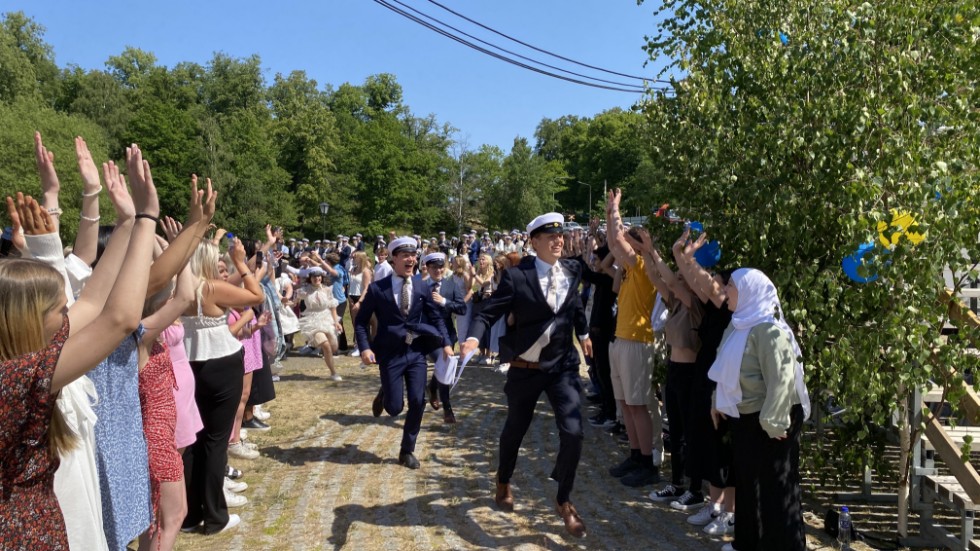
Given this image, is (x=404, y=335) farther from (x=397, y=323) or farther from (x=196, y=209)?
(x=196, y=209)

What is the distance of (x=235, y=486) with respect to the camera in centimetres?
586

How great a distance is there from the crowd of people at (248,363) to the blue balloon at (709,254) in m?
0.10

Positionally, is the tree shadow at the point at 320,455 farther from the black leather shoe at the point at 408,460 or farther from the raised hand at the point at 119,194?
the raised hand at the point at 119,194

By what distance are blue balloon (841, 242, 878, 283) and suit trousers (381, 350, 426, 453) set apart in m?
3.86

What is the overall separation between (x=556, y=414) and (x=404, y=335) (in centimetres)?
204

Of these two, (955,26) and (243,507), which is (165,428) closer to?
(243,507)

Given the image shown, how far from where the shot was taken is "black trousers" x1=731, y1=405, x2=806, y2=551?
4086mm

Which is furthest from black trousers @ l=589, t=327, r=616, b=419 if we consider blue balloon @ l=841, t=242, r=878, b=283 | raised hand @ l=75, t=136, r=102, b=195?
raised hand @ l=75, t=136, r=102, b=195

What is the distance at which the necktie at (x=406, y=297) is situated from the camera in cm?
669

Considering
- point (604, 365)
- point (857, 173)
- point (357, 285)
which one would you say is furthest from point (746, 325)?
point (357, 285)

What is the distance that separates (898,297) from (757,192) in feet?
3.31

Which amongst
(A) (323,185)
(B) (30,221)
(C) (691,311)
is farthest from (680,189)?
(A) (323,185)

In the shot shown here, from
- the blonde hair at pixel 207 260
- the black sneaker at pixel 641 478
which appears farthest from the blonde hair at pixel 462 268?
the blonde hair at pixel 207 260

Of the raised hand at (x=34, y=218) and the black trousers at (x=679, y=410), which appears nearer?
the raised hand at (x=34, y=218)
